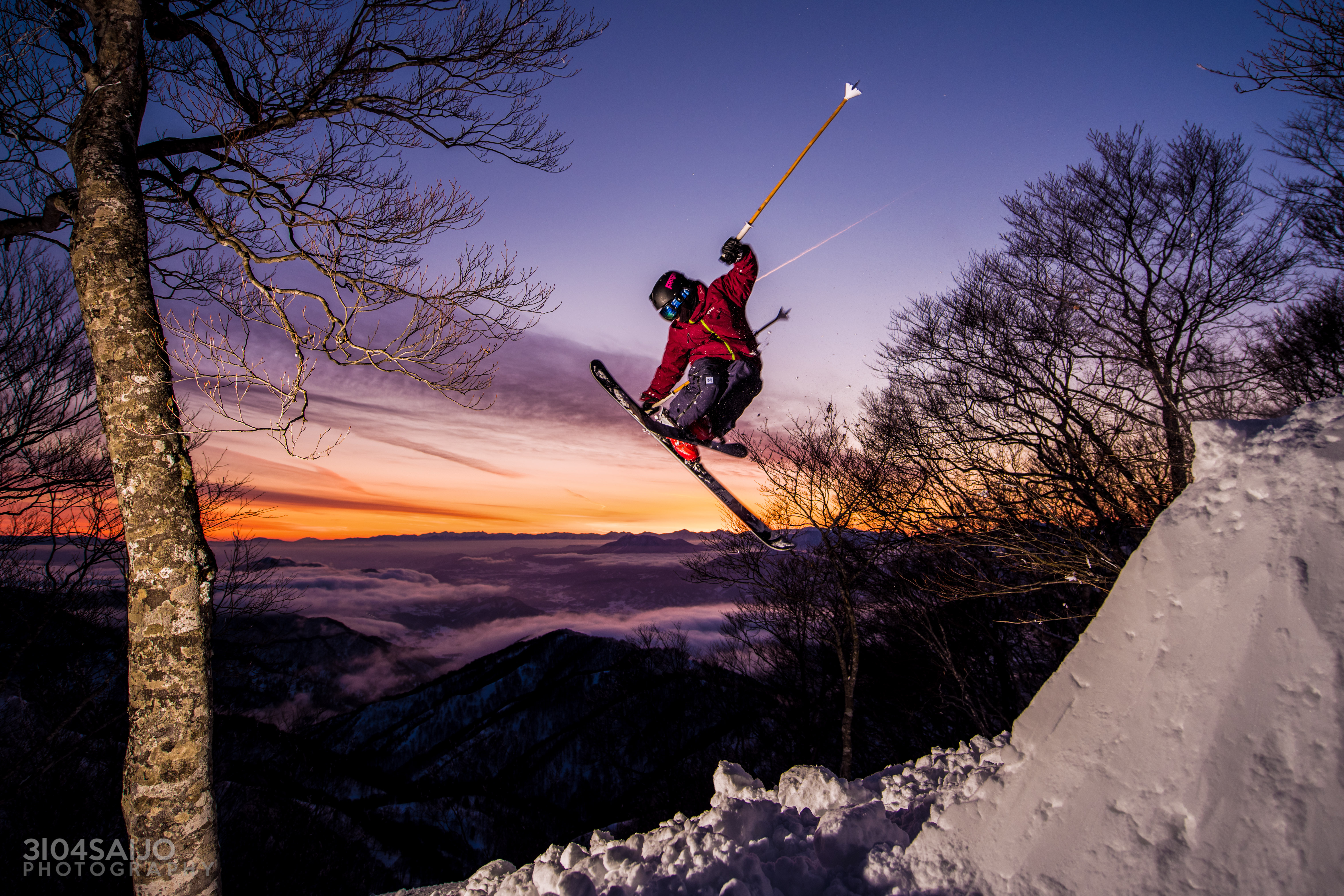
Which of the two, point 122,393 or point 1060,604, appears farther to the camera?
point 1060,604

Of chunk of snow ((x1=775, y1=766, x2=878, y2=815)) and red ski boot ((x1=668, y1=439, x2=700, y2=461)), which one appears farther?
red ski boot ((x1=668, y1=439, x2=700, y2=461))

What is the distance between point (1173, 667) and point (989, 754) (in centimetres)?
192

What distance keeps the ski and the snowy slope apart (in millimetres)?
3866

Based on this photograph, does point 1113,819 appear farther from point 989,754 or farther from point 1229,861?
point 989,754

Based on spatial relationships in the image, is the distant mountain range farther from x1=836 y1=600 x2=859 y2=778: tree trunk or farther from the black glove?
the black glove

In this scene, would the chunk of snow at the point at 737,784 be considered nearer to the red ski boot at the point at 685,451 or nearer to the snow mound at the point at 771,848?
the snow mound at the point at 771,848

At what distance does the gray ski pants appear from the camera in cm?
529

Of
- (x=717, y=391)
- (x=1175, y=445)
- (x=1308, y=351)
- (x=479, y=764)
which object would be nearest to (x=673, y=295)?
(x=717, y=391)

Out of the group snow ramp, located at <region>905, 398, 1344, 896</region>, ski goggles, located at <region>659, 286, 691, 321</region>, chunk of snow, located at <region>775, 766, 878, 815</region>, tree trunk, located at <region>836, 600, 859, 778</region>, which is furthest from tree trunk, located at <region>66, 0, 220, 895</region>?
tree trunk, located at <region>836, 600, 859, 778</region>

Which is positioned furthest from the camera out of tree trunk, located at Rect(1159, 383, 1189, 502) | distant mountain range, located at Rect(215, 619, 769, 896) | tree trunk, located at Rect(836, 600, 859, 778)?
distant mountain range, located at Rect(215, 619, 769, 896)

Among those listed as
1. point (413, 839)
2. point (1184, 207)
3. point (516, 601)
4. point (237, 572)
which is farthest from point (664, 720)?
point (516, 601)

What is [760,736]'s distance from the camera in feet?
67.8

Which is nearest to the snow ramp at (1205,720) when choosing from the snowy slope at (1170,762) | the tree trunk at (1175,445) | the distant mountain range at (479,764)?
the snowy slope at (1170,762)

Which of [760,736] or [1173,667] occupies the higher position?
[1173,667]
